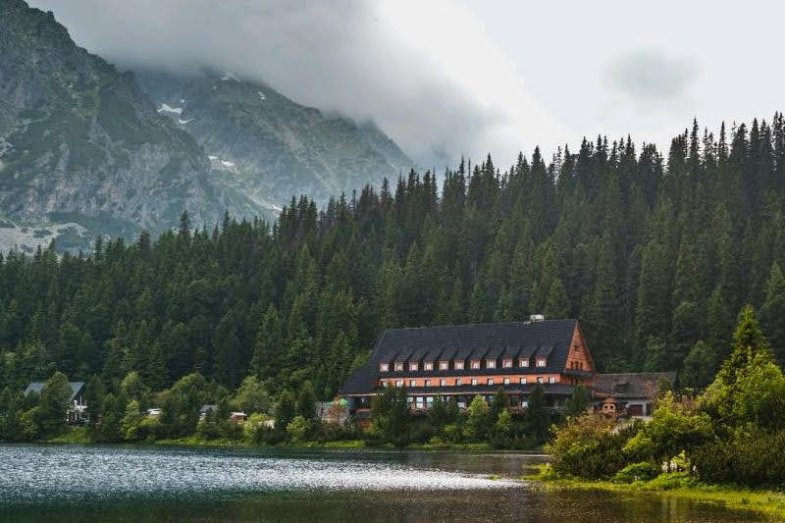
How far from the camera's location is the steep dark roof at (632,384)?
12788 centimetres

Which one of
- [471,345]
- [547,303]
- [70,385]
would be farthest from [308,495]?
[70,385]

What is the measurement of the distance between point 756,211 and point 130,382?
118888 millimetres

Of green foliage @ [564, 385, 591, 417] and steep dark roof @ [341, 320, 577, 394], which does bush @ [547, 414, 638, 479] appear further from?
steep dark roof @ [341, 320, 577, 394]

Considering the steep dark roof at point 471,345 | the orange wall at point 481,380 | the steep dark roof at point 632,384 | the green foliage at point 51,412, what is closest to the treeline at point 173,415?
the green foliage at point 51,412

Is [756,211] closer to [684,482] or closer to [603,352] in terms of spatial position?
[603,352]

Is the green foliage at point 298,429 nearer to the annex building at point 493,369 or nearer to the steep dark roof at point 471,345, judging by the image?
the annex building at point 493,369

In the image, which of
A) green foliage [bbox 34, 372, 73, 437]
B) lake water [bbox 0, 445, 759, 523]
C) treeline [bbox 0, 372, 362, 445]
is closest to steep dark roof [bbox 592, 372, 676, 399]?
treeline [bbox 0, 372, 362, 445]

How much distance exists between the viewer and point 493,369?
13950cm

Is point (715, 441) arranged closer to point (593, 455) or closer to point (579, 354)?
point (593, 455)

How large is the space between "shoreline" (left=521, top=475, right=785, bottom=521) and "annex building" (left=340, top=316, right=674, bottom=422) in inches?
2380

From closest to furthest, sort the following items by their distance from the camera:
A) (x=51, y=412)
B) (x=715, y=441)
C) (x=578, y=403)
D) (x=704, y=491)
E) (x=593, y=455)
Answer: (x=704, y=491), (x=715, y=441), (x=593, y=455), (x=578, y=403), (x=51, y=412)

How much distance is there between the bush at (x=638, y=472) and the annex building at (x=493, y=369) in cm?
6040

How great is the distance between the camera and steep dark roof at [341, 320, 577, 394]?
452 feet

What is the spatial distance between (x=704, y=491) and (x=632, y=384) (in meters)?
74.5
